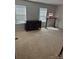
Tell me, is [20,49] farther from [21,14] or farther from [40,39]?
[21,14]

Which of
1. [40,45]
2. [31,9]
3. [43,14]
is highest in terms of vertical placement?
[31,9]

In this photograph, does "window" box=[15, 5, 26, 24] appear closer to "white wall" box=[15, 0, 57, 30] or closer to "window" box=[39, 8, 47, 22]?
"white wall" box=[15, 0, 57, 30]

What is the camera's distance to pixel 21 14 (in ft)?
9.72

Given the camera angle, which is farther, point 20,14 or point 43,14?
point 20,14

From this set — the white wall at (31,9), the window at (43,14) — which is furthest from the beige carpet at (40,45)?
the white wall at (31,9)

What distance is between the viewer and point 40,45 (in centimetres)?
257

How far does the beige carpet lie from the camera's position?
2.25 meters

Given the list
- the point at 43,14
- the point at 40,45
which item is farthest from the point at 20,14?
the point at 40,45

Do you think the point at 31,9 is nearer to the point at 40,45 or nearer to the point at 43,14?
the point at 43,14

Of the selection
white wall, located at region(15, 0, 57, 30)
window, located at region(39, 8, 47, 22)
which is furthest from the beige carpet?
white wall, located at region(15, 0, 57, 30)
